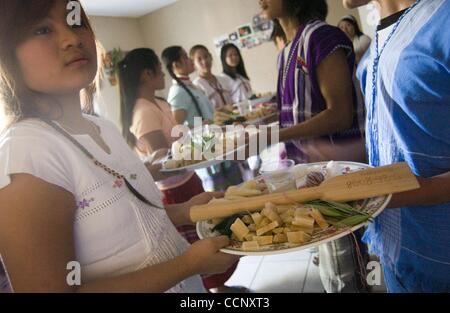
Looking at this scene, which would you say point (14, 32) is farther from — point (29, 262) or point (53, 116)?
point (29, 262)

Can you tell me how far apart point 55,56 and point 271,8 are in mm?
459

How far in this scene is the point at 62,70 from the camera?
0.40 metres

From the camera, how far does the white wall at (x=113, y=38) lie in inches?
23.5

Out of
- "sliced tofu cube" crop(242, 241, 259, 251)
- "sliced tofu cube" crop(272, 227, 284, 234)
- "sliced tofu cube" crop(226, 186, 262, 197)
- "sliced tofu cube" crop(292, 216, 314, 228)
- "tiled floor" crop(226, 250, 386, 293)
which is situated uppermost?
"sliced tofu cube" crop(226, 186, 262, 197)

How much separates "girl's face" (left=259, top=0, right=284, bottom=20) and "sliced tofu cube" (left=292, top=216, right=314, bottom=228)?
445 millimetres

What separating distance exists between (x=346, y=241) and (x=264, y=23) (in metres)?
0.57

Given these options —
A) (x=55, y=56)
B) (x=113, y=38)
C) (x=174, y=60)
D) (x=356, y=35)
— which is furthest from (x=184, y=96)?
(x=55, y=56)

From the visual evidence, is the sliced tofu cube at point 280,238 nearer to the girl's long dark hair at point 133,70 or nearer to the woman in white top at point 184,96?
the girl's long dark hair at point 133,70

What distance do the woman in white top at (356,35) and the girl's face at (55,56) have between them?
0.44 meters

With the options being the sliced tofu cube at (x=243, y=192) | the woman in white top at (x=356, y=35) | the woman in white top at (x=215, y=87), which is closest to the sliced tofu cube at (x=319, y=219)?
the sliced tofu cube at (x=243, y=192)

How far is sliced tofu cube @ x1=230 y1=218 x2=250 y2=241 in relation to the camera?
1.45 ft

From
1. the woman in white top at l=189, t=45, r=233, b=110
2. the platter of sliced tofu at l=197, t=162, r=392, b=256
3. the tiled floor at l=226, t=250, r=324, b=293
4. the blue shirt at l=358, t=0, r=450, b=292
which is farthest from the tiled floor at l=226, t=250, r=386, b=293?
the woman in white top at l=189, t=45, r=233, b=110

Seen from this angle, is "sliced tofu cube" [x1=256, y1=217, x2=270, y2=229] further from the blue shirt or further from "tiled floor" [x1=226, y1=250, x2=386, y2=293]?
"tiled floor" [x1=226, y1=250, x2=386, y2=293]

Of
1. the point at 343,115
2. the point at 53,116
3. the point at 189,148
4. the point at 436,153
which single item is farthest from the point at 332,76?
the point at 53,116
